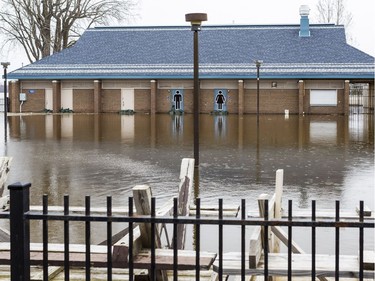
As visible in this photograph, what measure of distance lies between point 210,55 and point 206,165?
38.6 metres

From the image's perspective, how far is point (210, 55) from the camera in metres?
55.1

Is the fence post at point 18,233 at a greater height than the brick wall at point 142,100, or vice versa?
the brick wall at point 142,100

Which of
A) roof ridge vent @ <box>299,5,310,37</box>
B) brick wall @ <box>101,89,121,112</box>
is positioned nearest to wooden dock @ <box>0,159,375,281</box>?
brick wall @ <box>101,89,121,112</box>

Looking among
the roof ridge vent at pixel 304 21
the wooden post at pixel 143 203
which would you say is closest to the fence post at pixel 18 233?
the wooden post at pixel 143 203

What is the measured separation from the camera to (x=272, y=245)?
24.6 ft

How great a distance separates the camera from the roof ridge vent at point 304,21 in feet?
183

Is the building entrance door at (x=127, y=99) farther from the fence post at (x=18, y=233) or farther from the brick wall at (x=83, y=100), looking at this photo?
the fence post at (x=18, y=233)

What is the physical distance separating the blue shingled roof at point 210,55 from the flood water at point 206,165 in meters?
23.9

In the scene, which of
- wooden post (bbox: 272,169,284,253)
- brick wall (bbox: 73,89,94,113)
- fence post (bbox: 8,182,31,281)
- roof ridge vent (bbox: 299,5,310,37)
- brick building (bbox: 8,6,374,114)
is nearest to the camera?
fence post (bbox: 8,182,31,281)

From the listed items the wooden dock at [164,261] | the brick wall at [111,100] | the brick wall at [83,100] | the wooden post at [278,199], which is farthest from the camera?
the brick wall at [83,100]

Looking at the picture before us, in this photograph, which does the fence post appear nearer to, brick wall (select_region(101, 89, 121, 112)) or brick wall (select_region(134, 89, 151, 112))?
brick wall (select_region(134, 89, 151, 112))

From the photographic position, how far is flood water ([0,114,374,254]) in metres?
12.5

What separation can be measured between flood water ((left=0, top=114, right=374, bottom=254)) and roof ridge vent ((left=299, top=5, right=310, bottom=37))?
95.0ft

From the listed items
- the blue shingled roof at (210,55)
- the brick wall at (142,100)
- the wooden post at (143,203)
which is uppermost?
the blue shingled roof at (210,55)
